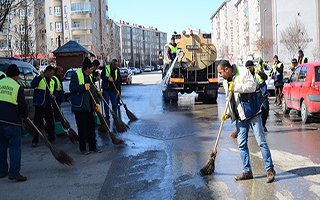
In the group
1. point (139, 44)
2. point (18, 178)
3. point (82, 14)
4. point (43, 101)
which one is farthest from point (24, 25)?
A: point (139, 44)

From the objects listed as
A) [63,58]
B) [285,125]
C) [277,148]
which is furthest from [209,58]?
[63,58]

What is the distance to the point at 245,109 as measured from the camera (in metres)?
6.34

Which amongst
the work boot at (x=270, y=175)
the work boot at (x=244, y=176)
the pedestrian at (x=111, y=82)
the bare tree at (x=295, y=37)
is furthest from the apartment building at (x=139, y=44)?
the work boot at (x=270, y=175)

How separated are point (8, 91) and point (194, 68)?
12.0 metres

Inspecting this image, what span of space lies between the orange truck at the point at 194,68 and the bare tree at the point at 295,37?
150 ft

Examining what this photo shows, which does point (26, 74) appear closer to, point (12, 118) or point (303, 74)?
point (12, 118)

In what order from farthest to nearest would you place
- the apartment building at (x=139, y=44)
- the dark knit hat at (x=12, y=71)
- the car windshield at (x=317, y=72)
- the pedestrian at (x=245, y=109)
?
the apartment building at (x=139, y=44) < the car windshield at (x=317, y=72) < the dark knit hat at (x=12, y=71) < the pedestrian at (x=245, y=109)

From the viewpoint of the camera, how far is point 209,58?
18.3 metres

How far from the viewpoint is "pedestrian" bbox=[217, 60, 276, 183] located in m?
6.30

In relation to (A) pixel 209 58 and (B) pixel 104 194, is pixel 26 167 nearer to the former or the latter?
(B) pixel 104 194

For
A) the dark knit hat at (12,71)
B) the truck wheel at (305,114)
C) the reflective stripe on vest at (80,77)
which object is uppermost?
the dark knit hat at (12,71)

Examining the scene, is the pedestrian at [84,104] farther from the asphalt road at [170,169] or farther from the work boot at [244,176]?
the work boot at [244,176]

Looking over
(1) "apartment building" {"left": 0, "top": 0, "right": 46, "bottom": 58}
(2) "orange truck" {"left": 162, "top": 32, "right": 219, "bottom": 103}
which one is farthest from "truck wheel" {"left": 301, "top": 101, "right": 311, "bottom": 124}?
(1) "apartment building" {"left": 0, "top": 0, "right": 46, "bottom": 58}

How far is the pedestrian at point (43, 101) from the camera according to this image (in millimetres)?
9891
